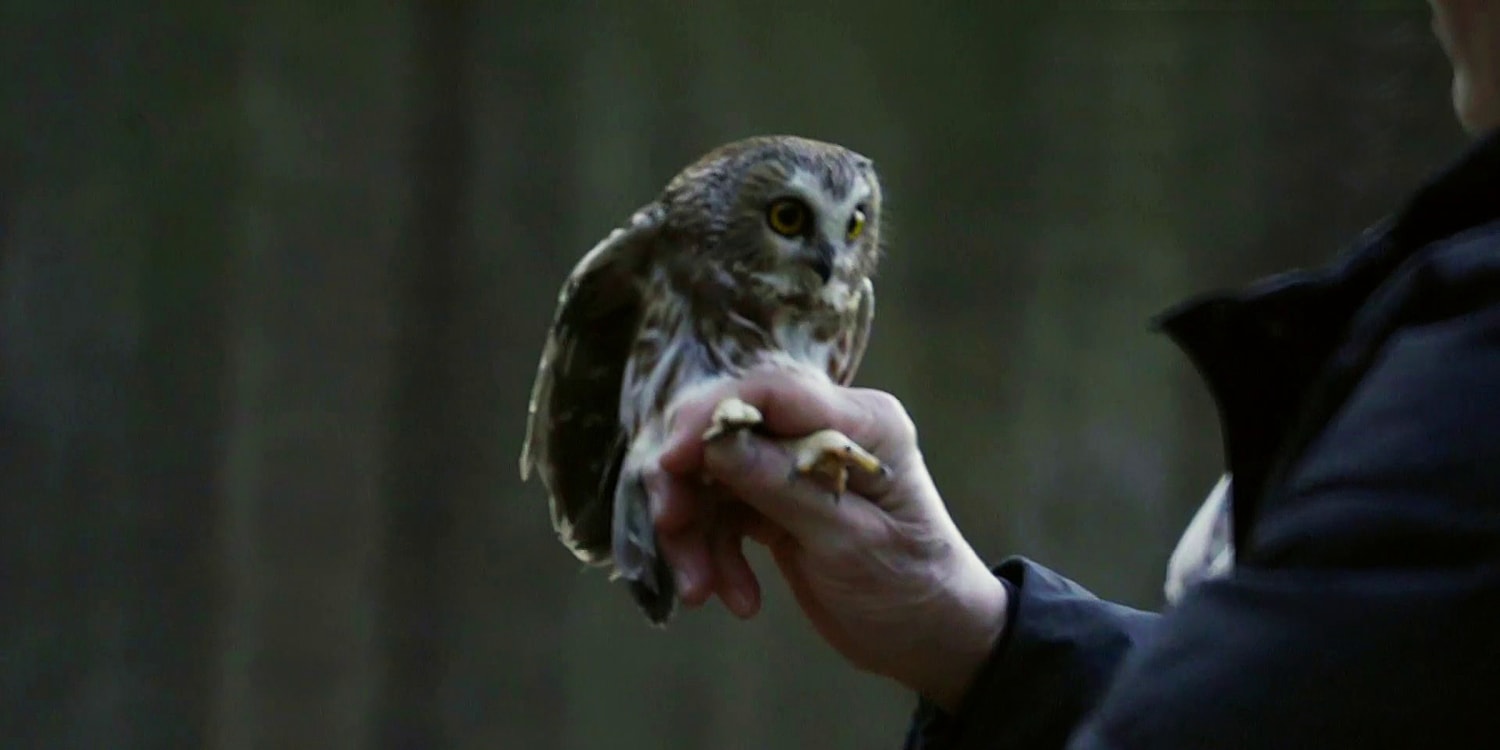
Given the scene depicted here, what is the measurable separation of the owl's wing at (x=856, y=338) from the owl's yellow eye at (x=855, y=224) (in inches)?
1.9

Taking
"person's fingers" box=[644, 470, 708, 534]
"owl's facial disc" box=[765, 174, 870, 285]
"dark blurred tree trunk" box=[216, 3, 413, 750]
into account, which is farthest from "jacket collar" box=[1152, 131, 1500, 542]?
"dark blurred tree trunk" box=[216, 3, 413, 750]

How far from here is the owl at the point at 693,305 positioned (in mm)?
1173

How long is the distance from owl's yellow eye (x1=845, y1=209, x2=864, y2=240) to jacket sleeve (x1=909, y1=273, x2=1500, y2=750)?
734 millimetres

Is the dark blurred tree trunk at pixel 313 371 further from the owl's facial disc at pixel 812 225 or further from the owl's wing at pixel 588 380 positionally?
the owl's facial disc at pixel 812 225

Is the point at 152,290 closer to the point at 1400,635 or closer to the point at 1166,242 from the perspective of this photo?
the point at 1166,242

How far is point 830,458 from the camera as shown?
37.1 inches

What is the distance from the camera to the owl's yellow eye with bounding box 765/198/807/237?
1.22 meters

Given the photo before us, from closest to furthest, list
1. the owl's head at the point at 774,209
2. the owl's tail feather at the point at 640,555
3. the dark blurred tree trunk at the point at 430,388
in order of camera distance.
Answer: the owl's tail feather at the point at 640,555
the owl's head at the point at 774,209
the dark blurred tree trunk at the point at 430,388

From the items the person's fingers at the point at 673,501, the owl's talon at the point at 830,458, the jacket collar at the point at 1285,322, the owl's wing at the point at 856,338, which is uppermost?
the jacket collar at the point at 1285,322

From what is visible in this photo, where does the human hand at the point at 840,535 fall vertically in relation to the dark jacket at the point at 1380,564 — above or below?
below

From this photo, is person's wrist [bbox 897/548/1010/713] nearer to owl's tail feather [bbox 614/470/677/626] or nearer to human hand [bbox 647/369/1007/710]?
human hand [bbox 647/369/1007/710]

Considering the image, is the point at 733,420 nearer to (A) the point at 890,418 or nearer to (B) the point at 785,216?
(A) the point at 890,418

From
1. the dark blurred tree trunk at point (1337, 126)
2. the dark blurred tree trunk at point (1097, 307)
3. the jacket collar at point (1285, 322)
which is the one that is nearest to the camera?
the jacket collar at point (1285, 322)

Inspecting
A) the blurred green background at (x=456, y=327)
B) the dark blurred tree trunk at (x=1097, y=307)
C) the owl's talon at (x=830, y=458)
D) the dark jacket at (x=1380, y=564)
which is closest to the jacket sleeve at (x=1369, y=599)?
the dark jacket at (x=1380, y=564)
